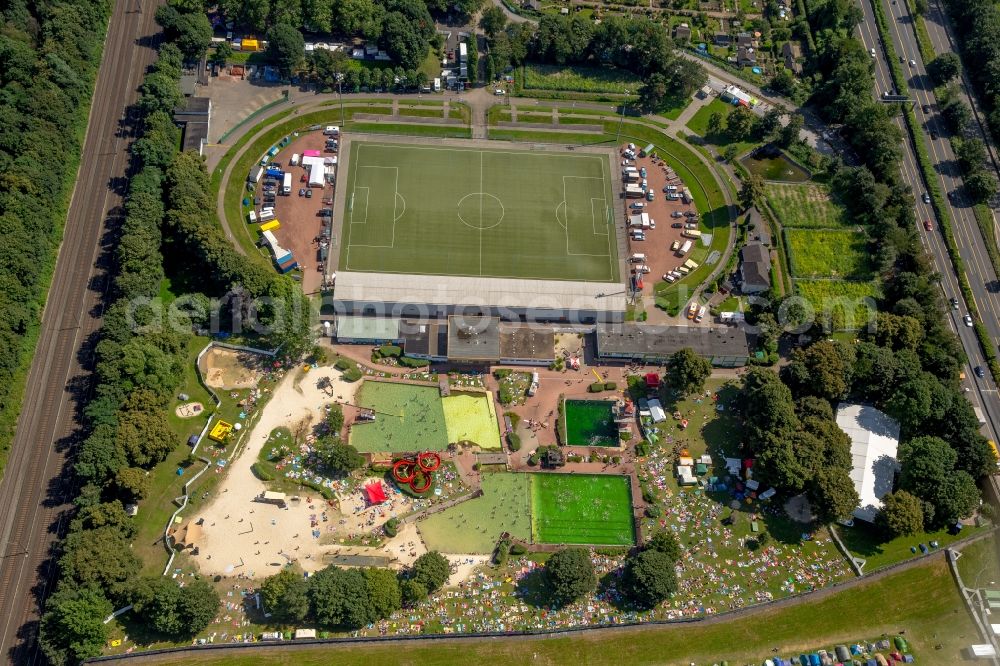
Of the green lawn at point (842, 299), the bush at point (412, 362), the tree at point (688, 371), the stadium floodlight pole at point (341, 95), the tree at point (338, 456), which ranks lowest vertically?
the tree at point (338, 456)

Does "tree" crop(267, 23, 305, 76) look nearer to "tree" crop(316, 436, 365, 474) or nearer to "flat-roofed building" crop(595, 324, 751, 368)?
"tree" crop(316, 436, 365, 474)

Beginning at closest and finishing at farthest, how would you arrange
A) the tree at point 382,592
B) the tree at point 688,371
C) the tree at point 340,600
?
the tree at point 340,600 → the tree at point 382,592 → the tree at point 688,371

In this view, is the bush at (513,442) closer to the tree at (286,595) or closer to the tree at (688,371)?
the tree at (688,371)

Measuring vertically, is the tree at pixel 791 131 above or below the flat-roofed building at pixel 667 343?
above

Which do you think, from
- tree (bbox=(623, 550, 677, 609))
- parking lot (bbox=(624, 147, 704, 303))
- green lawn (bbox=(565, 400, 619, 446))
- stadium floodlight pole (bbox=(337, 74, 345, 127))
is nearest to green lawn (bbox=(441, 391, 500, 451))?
green lawn (bbox=(565, 400, 619, 446))

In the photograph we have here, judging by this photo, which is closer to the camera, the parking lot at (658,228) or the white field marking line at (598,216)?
the parking lot at (658,228)

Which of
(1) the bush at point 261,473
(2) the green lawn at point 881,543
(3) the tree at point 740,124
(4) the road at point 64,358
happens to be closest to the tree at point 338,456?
(1) the bush at point 261,473
